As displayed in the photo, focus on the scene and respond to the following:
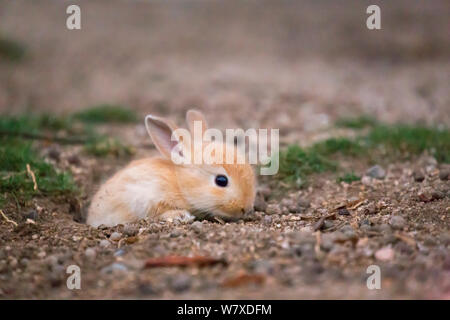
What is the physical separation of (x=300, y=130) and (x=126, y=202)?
11.9ft

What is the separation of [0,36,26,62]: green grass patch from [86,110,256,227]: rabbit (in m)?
7.22

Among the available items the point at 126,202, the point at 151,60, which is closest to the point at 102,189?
the point at 126,202

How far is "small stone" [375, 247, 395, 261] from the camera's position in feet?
11.4

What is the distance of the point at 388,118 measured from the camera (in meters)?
8.45

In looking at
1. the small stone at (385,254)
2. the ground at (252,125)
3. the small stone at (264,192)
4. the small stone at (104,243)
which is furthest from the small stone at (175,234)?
the small stone at (264,192)

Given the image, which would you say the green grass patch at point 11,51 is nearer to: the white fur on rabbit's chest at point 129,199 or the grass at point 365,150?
the grass at point 365,150

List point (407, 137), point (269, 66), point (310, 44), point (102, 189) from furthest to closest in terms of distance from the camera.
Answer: point (310, 44)
point (269, 66)
point (407, 137)
point (102, 189)

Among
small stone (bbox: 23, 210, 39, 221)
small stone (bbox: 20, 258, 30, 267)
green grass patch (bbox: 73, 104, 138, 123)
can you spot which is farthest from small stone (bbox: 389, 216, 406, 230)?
green grass patch (bbox: 73, 104, 138, 123)

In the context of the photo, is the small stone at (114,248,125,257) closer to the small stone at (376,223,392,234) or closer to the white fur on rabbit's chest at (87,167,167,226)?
the white fur on rabbit's chest at (87,167,167,226)

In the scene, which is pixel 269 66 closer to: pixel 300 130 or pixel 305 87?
pixel 305 87

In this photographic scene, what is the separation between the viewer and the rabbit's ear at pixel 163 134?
205 inches

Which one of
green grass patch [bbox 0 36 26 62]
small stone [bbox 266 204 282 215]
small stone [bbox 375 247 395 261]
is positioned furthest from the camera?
green grass patch [bbox 0 36 26 62]

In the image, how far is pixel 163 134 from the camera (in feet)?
17.4

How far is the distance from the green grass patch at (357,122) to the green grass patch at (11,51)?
6929 millimetres
